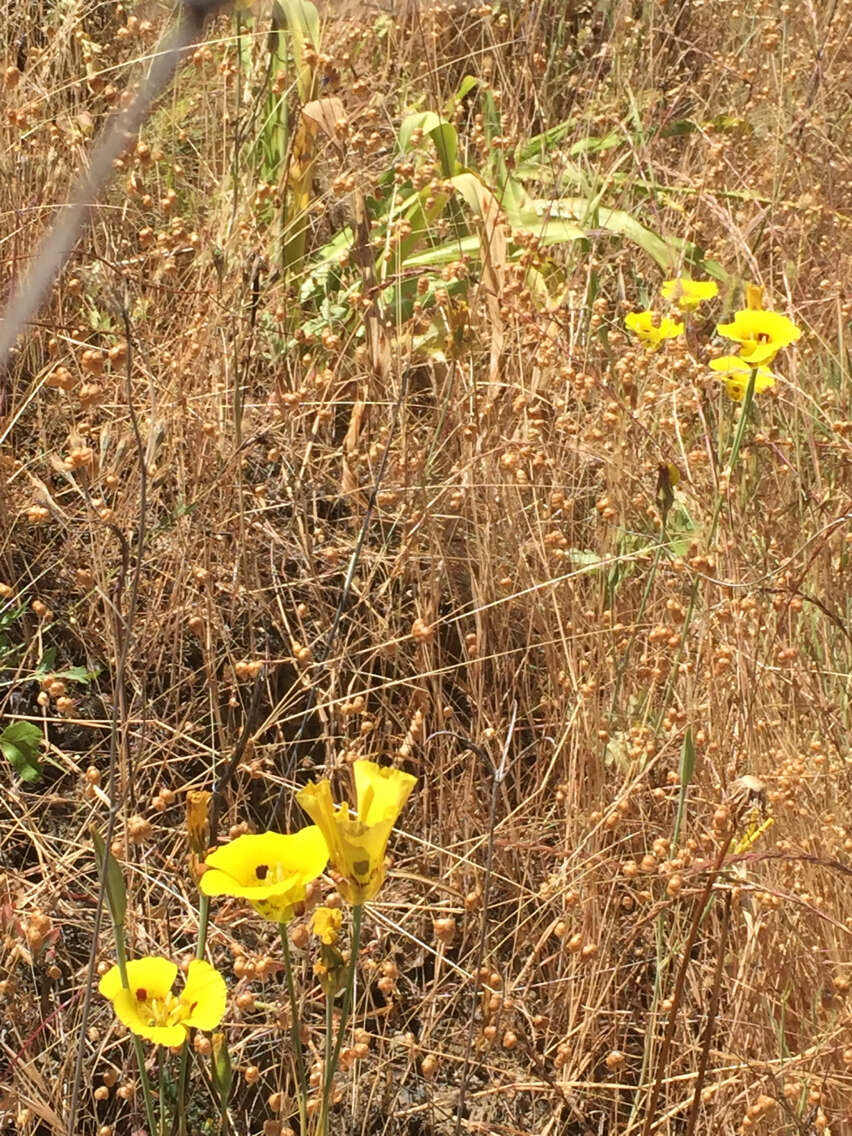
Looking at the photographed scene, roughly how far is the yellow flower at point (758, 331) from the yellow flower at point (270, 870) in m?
0.87

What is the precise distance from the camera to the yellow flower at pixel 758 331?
1510mm

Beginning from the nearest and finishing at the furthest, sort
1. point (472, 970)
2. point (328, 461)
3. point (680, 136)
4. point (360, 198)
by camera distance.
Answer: point (472, 970), point (360, 198), point (328, 461), point (680, 136)

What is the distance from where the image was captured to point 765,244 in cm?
220

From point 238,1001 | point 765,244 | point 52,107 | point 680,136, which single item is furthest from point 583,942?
point 680,136

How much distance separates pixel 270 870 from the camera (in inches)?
36.0

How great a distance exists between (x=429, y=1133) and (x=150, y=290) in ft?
4.10

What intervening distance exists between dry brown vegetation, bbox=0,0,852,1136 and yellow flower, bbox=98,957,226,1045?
0.15 meters

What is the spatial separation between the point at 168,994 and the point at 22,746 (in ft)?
1.98

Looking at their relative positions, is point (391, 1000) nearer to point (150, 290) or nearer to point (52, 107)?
point (150, 290)

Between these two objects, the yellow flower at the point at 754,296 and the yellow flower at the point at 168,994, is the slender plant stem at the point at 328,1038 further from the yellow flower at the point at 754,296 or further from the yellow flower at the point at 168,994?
the yellow flower at the point at 754,296

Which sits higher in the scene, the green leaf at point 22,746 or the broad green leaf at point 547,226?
the broad green leaf at point 547,226

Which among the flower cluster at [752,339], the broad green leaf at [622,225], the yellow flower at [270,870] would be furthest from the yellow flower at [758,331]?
the yellow flower at [270,870]

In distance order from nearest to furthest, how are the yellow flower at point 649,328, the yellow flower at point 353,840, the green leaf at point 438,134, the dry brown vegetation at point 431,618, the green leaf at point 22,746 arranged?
the yellow flower at point 353,840 < the dry brown vegetation at point 431,618 < the green leaf at point 22,746 < the yellow flower at point 649,328 < the green leaf at point 438,134

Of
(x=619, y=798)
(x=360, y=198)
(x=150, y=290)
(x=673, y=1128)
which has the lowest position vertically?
(x=673, y=1128)
